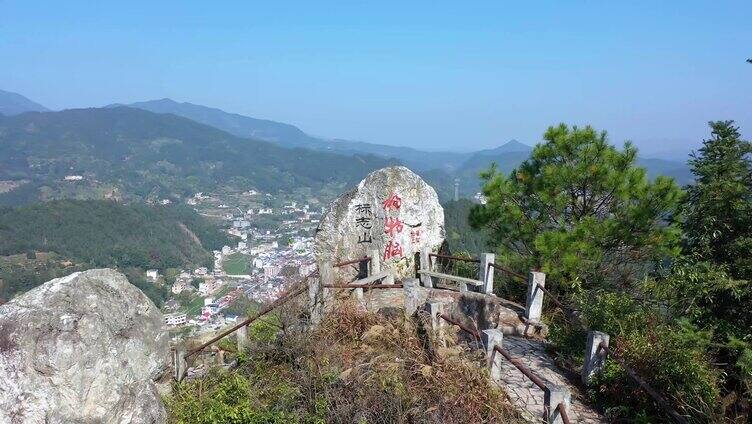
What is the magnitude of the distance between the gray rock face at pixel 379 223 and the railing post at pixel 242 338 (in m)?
2.75

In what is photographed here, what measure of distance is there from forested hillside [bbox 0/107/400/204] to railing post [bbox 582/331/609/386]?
122734 millimetres

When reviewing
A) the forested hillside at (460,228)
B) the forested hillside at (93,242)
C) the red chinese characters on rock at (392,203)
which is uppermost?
the red chinese characters on rock at (392,203)

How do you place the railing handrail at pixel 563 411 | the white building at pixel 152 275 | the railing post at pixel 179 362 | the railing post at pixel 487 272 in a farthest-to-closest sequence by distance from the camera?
the white building at pixel 152 275
the railing post at pixel 487 272
the railing post at pixel 179 362
the railing handrail at pixel 563 411

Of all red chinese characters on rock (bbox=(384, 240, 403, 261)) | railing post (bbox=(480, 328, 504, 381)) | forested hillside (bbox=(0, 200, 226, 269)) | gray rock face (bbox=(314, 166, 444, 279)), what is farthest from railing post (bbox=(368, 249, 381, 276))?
forested hillside (bbox=(0, 200, 226, 269))

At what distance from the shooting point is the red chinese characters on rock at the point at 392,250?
9.15 metres

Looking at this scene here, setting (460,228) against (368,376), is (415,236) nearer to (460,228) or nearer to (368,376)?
(368,376)

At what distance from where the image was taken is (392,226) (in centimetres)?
921

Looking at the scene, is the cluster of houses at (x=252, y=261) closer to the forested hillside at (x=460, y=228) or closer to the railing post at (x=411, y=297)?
the railing post at (x=411, y=297)

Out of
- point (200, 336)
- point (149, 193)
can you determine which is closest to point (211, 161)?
point (149, 193)

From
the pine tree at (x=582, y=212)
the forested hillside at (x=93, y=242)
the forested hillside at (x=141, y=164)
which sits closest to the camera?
the pine tree at (x=582, y=212)

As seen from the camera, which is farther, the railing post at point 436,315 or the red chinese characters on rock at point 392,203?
the red chinese characters on rock at point 392,203

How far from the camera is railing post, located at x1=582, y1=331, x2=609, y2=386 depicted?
16.6 feet

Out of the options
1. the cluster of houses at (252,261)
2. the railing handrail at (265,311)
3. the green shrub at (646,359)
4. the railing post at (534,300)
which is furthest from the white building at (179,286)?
the green shrub at (646,359)

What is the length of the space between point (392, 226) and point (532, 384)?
177 inches
